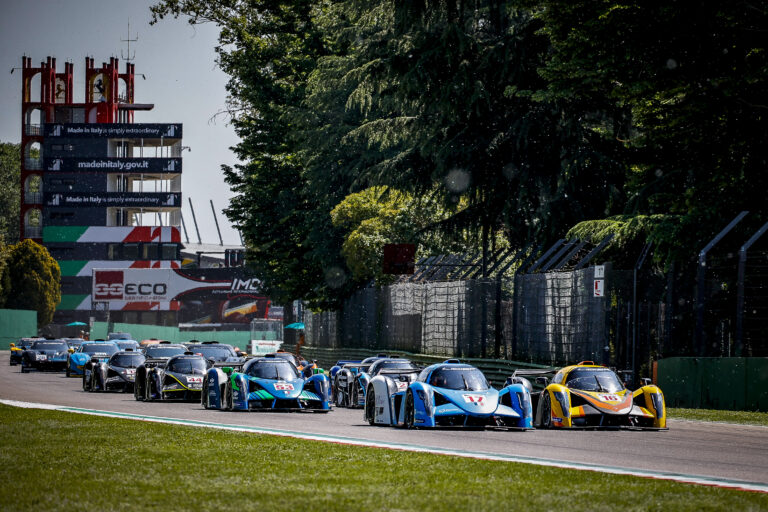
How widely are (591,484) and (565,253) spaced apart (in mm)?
22005

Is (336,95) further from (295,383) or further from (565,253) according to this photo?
(295,383)

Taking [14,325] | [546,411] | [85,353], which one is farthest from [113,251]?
[546,411]

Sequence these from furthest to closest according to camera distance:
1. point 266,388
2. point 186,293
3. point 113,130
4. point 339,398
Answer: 1. point 186,293
2. point 113,130
3. point 339,398
4. point 266,388

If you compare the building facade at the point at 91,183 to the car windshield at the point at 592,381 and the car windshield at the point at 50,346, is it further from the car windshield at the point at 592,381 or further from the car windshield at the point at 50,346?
the car windshield at the point at 592,381

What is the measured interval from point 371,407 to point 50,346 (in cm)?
3372

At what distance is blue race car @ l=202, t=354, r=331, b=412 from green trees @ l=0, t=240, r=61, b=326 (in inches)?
3464

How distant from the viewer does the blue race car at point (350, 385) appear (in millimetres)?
27344

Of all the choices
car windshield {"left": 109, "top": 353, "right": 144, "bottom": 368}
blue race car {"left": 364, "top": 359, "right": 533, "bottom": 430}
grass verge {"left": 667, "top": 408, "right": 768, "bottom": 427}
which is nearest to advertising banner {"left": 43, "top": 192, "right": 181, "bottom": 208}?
car windshield {"left": 109, "top": 353, "right": 144, "bottom": 368}

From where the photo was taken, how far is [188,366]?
2856 centimetres

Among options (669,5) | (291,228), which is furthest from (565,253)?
(291,228)

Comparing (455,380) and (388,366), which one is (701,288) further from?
(455,380)

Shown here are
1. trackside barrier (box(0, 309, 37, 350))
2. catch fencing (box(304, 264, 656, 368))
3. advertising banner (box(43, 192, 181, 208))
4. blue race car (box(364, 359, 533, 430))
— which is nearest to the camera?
blue race car (box(364, 359, 533, 430))

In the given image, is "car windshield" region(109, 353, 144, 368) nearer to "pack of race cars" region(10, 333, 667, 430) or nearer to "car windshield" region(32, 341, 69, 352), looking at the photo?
"pack of race cars" region(10, 333, 667, 430)

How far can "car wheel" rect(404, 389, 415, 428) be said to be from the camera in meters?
19.3
